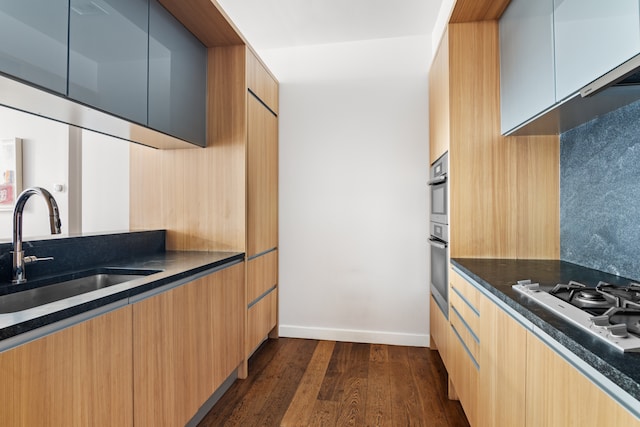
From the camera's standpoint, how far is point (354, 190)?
3.11 metres

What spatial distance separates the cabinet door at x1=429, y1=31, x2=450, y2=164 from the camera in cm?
221

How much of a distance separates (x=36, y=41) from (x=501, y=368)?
2021 millimetres

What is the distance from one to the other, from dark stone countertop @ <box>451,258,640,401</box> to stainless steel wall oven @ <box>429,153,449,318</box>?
0.27 meters

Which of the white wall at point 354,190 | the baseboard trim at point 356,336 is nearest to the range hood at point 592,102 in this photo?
the white wall at point 354,190

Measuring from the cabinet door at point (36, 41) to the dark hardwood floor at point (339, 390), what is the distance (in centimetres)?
181

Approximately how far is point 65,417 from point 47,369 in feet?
0.57

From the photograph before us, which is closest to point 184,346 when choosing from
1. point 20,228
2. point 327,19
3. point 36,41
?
point 20,228

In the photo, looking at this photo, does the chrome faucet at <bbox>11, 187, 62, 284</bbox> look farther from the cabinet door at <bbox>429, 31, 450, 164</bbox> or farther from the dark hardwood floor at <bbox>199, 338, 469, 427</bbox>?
the cabinet door at <bbox>429, 31, 450, 164</bbox>

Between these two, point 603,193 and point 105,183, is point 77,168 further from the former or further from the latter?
point 603,193

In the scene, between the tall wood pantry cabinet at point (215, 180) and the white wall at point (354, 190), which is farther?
the white wall at point (354, 190)

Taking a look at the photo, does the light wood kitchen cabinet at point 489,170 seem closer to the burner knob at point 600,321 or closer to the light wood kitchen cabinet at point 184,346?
the burner knob at point 600,321

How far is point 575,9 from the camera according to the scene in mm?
1257

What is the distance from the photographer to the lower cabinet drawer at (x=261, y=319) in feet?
8.25

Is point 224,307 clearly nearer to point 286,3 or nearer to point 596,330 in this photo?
point 596,330
